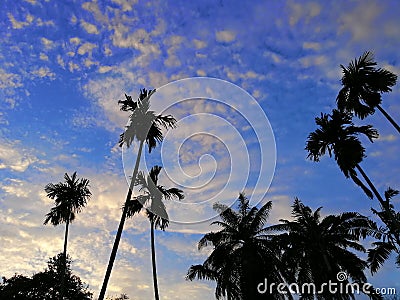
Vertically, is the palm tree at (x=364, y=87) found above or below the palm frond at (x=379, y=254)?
above

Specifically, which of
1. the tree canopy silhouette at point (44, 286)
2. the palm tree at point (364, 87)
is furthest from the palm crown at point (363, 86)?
the tree canopy silhouette at point (44, 286)

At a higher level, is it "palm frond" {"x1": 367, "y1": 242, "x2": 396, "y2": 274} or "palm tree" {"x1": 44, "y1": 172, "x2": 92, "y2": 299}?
"palm tree" {"x1": 44, "y1": 172, "x2": 92, "y2": 299}

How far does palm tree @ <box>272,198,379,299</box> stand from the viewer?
29.4 meters

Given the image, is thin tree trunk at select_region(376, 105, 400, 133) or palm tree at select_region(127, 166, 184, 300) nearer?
thin tree trunk at select_region(376, 105, 400, 133)

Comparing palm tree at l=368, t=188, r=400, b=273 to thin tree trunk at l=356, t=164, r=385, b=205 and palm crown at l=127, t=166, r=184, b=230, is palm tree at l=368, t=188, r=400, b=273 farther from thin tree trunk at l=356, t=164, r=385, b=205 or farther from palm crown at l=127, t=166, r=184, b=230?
palm crown at l=127, t=166, r=184, b=230

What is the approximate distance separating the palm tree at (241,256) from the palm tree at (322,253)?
156 cm

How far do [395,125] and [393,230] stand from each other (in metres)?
6.76

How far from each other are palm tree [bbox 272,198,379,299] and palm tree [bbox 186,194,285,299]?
1563 millimetres

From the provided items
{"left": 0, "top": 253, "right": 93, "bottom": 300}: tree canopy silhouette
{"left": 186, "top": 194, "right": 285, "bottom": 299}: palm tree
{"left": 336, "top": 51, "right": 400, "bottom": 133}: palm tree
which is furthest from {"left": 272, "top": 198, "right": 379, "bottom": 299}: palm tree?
{"left": 0, "top": 253, "right": 93, "bottom": 300}: tree canopy silhouette

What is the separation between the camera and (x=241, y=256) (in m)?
29.8

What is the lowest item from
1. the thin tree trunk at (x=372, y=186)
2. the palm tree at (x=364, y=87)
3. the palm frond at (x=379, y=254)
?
the palm frond at (x=379, y=254)

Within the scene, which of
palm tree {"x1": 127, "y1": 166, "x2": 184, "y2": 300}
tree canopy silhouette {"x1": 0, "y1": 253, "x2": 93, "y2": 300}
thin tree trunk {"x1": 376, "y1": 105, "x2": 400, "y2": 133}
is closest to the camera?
thin tree trunk {"x1": 376, "y1": 105, "x2": 400, "y2": 133}

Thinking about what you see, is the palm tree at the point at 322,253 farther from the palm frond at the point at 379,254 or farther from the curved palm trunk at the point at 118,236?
the curved palm trunk at the point at 118,236

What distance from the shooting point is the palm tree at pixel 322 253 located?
2941cm
